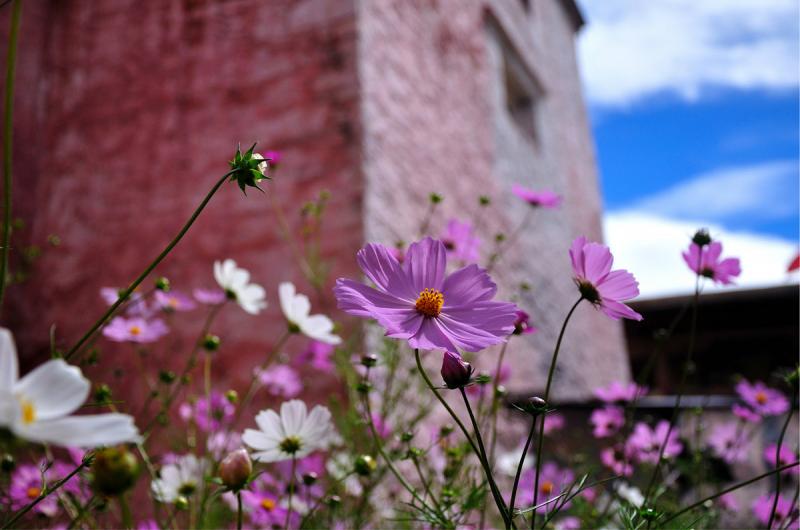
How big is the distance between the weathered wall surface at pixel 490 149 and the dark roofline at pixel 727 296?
2.14 feet

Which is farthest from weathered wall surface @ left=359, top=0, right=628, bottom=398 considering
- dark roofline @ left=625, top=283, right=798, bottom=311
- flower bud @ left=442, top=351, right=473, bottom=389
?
flower bud @ left=442, top=351, right=473, bottom=389

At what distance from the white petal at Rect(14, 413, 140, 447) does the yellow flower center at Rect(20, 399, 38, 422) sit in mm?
23

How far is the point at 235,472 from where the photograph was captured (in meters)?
0.61

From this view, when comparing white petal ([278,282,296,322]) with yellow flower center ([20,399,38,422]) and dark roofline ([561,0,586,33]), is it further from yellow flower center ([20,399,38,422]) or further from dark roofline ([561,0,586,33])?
dark roofline ([561,0,586,33])

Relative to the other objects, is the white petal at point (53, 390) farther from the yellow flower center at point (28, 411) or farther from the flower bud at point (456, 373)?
the flower bud at point (456, 373)

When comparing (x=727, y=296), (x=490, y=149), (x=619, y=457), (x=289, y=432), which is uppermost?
(x=490, y=149)

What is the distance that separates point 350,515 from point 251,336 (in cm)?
140

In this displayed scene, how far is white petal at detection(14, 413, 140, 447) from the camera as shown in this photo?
1.15ft

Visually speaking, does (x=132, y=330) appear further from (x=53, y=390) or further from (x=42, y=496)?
(x=53, y=390)

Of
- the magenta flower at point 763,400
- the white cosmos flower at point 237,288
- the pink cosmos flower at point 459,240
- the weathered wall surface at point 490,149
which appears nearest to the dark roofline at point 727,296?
the weathered wall surface at point 490,149

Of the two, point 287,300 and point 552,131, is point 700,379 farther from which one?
point 287,300

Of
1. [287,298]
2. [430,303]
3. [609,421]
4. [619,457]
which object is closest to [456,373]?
[430,303]

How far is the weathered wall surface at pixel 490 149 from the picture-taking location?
277cm

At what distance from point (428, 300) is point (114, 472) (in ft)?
1.11
